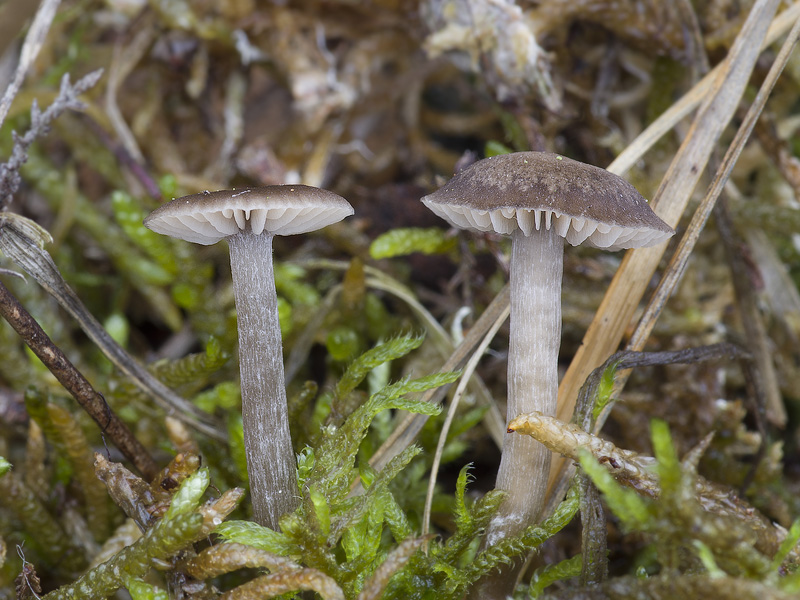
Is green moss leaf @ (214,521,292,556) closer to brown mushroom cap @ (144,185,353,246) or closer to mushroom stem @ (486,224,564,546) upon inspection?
mushroom stem @ (486,224,564,546)

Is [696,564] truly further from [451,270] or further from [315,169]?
[315,169]

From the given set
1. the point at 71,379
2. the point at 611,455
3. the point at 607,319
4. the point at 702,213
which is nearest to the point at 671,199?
the point at 702,213

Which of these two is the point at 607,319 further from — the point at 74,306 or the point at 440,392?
the point at 74,306

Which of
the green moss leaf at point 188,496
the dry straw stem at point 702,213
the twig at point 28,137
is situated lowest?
the green moss leaf at point 188,496

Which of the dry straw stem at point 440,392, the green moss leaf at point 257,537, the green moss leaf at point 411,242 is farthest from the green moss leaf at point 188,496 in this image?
the green moss leaf at point 411,242

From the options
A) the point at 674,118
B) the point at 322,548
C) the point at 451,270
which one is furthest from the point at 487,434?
the point at 674,118

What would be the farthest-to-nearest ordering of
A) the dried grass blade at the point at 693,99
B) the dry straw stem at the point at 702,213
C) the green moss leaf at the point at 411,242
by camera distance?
the green moss leaf at the point at 411,242, the dried grass blade at the point at 693,99, the dry straw stem at the point at 702,213

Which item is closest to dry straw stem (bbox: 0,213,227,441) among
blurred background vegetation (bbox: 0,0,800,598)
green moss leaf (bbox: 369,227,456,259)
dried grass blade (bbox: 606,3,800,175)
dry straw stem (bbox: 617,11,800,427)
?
blurred background vegetation (bbox: 0,0,800,598)

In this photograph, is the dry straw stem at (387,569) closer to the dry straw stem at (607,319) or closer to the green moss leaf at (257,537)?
the green moss leaf at (257,537)
